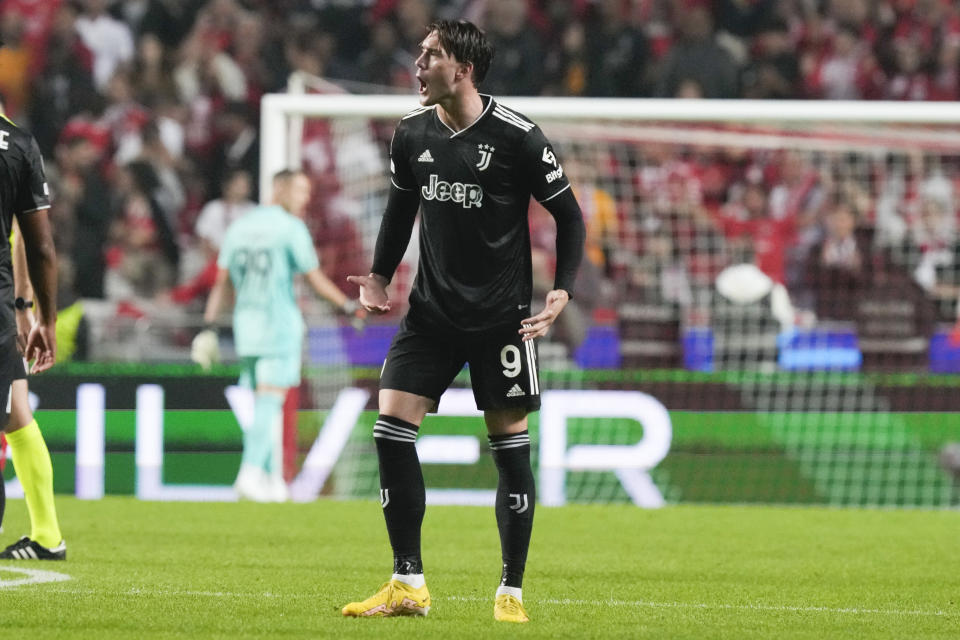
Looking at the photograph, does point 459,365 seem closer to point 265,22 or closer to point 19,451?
point 19,451

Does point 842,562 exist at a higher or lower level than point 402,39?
lower

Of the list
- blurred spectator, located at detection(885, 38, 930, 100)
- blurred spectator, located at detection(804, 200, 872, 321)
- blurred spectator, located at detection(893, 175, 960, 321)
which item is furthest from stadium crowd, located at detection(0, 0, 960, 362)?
blurred spectator, located at detection(804, 200, 872, 321)

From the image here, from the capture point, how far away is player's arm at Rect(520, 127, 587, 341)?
5.51 metres

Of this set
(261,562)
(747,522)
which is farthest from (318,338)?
(261,562)

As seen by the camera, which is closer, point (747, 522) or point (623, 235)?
point (747, 522)

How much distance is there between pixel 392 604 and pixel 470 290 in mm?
1099

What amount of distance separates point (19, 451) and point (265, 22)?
1131 centimetres

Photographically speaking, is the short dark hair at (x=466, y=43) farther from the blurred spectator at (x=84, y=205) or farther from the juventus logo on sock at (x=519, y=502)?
the blurred spectator at (x=84, y=205)

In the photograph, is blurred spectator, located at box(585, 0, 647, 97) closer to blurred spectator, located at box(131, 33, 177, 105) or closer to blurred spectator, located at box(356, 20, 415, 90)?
blurred spectator, located at box(356, 20, 415, 90)

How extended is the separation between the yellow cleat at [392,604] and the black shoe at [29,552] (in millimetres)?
2268

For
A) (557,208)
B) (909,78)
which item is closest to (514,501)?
Result: (557,208)

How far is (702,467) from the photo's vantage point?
463 inches

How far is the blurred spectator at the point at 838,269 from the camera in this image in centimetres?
1293

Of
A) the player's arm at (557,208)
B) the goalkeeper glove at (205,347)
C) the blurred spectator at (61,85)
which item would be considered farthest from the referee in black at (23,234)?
the blurred spectator at (61,85)
